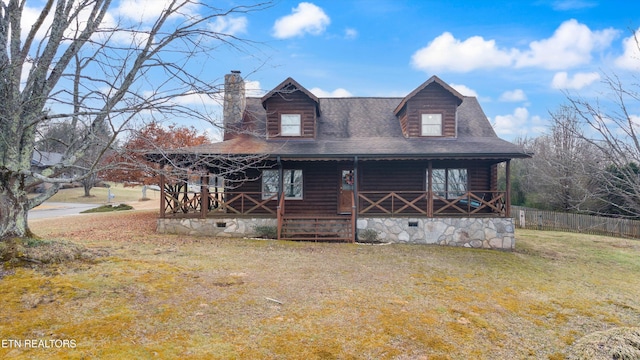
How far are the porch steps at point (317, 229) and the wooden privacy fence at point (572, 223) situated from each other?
13139 mm

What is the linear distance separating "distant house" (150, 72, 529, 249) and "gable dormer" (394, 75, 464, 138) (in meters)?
0.04

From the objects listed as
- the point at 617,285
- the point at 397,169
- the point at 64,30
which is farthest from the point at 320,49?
the point at 617,285

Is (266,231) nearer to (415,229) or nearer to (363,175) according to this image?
(363,175)

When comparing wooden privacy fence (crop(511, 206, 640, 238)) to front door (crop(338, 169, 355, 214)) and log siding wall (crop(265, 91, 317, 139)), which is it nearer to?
front door (crop(338, 169, 355, 214))

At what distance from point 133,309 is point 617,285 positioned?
11.0m

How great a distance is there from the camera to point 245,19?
7.07 m

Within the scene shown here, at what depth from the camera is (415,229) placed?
40.4 ft

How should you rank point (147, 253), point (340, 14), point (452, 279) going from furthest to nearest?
point (340, 14)
point (147, 253)
point (452, 279)

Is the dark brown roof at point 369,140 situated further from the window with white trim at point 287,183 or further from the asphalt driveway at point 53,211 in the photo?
the asphalt driveway at point 53,211

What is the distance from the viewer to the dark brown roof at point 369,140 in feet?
38.9

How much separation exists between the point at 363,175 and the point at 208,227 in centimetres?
670

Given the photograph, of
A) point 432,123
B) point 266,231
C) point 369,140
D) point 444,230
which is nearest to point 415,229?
point 444,230

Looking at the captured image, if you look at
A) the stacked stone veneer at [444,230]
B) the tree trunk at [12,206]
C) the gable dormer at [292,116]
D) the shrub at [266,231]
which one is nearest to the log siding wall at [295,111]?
the gable dormer at [292,116]

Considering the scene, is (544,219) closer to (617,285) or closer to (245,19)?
(617,285)
